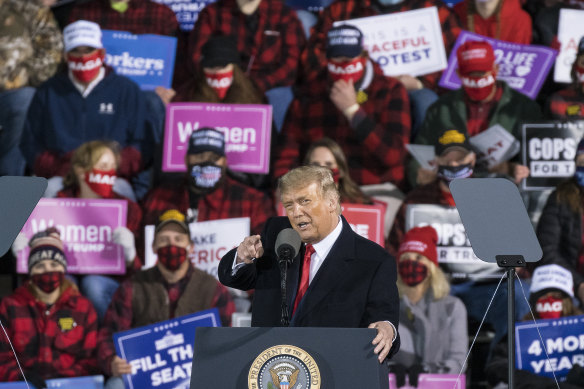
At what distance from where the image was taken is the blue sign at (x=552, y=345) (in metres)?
6.08

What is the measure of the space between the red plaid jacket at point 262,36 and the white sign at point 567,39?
1.84 m

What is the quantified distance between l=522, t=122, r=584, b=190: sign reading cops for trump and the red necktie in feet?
11.7

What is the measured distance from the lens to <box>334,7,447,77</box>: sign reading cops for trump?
7.41 m

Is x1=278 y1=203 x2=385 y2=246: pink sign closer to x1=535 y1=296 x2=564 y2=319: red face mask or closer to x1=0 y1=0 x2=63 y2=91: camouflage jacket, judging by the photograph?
x1=535 y1=296 x2=564 y2=319: red face mask

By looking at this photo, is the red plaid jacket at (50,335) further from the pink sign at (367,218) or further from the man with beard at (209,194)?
the pink sign at (367,218)

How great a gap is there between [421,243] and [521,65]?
1782 mm

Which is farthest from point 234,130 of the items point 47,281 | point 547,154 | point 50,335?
point 547,154

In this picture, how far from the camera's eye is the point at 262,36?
294 inches

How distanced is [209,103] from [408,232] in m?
1.55

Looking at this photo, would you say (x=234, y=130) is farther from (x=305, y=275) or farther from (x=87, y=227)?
(x=305, y=275)

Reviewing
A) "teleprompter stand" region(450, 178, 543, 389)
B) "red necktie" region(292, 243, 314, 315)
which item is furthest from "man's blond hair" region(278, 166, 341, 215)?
"teleprompter stand" region(450, 178, 543, 389)

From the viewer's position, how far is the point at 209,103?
6754mm

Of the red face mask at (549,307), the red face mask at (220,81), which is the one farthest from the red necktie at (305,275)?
the red face mask at (220,81)

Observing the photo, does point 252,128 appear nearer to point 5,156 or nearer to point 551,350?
point 5,156
